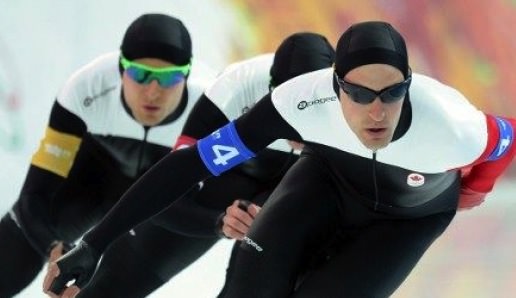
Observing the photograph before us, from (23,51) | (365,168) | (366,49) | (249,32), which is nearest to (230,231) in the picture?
(365,168)

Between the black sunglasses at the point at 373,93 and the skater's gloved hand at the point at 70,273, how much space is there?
89 centimetres

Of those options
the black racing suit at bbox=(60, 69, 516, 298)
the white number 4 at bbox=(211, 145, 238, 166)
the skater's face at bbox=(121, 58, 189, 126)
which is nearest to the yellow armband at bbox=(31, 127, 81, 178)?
the skater's face at bbox=(121, 58, 189, 126)

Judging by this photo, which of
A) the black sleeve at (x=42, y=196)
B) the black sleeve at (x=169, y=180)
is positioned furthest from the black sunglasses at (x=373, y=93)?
the black sleeve at (x=42, y=196)

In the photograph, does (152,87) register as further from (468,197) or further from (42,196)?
(468,197)

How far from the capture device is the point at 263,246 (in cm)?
332

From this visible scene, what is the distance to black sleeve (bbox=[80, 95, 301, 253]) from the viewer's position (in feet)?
10.4

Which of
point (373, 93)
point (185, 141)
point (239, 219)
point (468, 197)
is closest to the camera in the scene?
point (373, 93)

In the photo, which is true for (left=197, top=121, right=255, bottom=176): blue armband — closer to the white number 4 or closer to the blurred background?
the white number 4

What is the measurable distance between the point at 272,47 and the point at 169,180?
15.2ft

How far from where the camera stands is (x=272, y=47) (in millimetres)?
7785

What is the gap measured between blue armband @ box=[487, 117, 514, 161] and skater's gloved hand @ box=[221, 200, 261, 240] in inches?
31.1

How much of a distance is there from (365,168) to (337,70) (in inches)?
15.2

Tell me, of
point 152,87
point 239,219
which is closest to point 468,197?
point 239,219

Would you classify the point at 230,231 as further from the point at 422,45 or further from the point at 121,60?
Result: the point at 422,45
